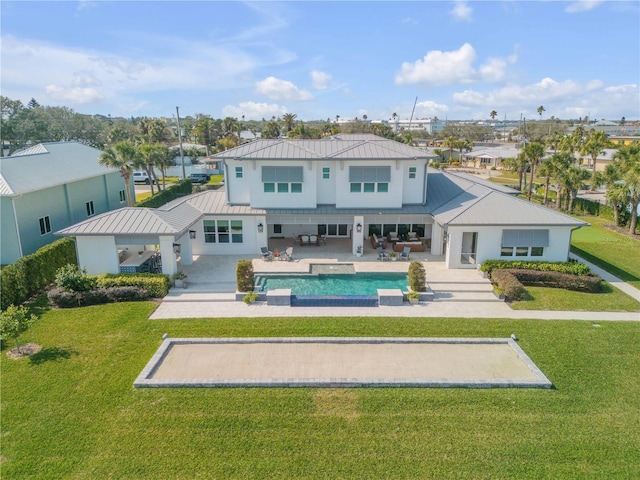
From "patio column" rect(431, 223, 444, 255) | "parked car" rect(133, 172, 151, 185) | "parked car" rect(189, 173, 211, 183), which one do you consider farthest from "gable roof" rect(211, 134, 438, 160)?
"parked car" rect(133, 172, 151, 185)

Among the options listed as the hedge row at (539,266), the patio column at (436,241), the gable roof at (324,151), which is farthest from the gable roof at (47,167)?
the hedge row at (539,266)

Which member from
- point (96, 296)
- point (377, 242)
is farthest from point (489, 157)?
point (96, 296)

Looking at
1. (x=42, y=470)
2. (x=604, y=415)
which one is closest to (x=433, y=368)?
(x=604, y=415)

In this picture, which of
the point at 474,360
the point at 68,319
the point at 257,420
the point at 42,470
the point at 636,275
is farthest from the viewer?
the point at 636,275

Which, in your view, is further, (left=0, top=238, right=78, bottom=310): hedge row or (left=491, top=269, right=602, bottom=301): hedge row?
(left=491, top=269, right=602, bottom=301): hedge row

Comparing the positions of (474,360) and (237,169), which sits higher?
(237,169)

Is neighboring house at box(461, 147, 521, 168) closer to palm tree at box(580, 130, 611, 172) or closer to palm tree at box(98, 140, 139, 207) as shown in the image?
palm tree at box(580, 130, 611, 172)

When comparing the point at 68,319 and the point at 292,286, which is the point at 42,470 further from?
the point at 292,286
